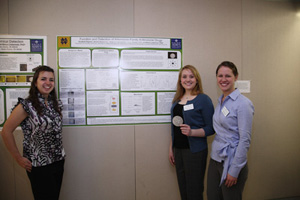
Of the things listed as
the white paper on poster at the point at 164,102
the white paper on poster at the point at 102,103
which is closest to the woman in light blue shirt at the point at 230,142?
the white paper on poster at the point at 164,102

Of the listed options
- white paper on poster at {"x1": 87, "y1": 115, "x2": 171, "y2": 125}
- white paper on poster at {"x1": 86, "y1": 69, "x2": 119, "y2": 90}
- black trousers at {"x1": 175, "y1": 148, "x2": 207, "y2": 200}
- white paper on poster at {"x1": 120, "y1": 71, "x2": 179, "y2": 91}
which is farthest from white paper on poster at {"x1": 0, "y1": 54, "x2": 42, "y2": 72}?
black trousers at {"x1": 175, "y1": 148, "x2": 207, "y2": 200}

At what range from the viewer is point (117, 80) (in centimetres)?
191

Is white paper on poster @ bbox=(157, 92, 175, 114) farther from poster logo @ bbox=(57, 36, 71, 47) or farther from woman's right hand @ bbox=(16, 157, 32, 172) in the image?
woman's right hand @ bbox=(16, 157, 32, 172)

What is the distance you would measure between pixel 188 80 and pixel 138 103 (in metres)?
0.73

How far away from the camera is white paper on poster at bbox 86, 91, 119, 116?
1874 millimetres

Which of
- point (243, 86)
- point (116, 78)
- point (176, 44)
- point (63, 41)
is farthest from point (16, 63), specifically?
point (243, 86)

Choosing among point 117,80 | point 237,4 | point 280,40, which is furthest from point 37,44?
point 280,40

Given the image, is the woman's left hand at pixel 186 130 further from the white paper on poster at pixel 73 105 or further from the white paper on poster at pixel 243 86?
the white paper on poster at pixel 73 105

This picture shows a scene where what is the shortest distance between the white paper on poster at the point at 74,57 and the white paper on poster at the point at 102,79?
13cm

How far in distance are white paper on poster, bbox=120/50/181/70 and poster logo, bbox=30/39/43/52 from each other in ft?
3.39

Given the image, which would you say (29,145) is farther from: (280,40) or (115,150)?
(280,40)

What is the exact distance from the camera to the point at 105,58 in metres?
1.89

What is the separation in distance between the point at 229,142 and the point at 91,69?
178 cm

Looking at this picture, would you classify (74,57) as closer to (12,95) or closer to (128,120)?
(12,95)
